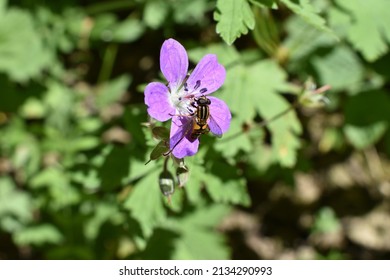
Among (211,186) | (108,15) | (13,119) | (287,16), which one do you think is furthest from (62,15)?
(211,186)

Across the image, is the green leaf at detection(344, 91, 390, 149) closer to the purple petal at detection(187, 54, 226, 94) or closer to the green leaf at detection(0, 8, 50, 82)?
the purple petal at detection(187, 54, 226, 94)

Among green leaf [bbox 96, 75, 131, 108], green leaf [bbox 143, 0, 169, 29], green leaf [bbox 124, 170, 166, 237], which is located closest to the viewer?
green leaf [bbox 124, 170, 166, 237]

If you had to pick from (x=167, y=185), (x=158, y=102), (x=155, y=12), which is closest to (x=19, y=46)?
(x=155, y=12)

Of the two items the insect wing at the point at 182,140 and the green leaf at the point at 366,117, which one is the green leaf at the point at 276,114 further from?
the insect wing at the point at 182,140

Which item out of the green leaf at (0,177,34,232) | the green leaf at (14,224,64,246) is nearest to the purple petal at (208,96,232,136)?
the green leaf at (14,224,64,246)

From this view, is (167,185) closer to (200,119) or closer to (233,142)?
(200,119)

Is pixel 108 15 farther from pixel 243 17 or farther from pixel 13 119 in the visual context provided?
pixel 243 17
